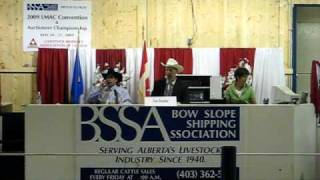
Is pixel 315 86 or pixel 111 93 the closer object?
pixel 111 93

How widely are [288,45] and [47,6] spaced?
4.06m

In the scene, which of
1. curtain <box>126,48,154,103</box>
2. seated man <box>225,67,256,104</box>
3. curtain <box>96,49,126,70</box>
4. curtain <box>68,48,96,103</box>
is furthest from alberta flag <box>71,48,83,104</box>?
seated man <box>225,67,256,104</box>

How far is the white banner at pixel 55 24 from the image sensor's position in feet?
32.2

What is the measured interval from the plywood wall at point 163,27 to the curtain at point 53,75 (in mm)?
247

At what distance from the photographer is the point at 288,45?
10062mm

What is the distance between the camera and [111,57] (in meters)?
9.65

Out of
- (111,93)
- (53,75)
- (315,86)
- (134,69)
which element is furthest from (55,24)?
A: (315,86)

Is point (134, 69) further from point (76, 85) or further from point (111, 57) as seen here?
point (76, 85)

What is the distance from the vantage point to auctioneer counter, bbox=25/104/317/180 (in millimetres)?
6056

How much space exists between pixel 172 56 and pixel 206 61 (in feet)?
1.83

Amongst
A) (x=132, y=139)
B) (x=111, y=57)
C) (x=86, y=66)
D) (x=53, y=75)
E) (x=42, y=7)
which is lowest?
(x=132, y=139)

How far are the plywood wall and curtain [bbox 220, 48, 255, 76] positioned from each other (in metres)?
0.21

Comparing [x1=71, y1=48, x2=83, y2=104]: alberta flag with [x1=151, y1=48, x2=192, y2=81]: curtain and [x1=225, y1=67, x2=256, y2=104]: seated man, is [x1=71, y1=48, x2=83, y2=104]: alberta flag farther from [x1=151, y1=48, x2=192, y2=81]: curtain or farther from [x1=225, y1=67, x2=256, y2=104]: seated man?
[x1=225, y1=67, x2=256, y2=104]: seated man

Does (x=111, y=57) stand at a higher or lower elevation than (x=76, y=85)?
higher
